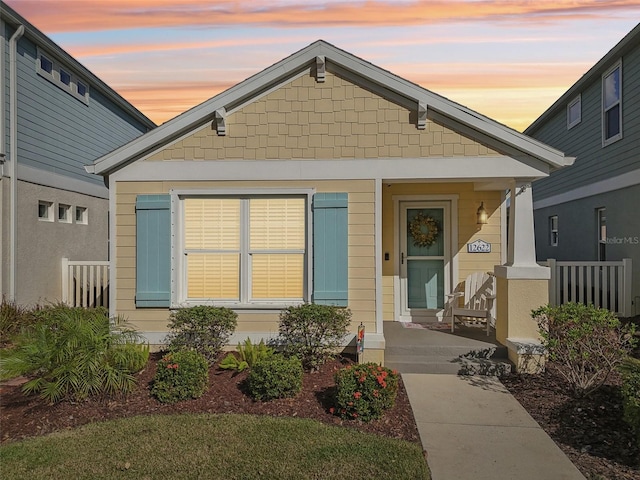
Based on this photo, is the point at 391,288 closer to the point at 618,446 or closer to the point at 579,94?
the point at 618,446

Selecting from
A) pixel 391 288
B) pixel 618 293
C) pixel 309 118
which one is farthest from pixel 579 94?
pixel 309 118

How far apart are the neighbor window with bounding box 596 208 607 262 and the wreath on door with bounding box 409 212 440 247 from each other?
6.10 meters

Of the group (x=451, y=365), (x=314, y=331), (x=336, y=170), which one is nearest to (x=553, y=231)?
(x=451, y=365)

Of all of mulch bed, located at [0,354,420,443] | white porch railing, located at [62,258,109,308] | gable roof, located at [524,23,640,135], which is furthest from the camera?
white porch railing, located at [62,258,109,308]

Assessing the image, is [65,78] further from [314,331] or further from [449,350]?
[449,350]

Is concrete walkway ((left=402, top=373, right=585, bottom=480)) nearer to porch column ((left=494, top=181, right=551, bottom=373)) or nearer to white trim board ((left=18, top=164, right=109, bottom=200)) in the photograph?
porch column ((left=494, top=181, right=551, bottom=373))

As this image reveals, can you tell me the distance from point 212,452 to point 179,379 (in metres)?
1.29

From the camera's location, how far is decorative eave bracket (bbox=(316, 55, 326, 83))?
6.21 metres

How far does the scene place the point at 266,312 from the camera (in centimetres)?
644

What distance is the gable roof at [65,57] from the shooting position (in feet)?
29.0

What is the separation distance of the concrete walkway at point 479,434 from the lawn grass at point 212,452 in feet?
1.25

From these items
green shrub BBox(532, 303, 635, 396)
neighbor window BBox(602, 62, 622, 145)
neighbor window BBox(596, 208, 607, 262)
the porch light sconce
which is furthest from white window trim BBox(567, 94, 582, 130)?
green shrub BBox(532, 303, 635, 396)

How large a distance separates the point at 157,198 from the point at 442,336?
4.88 meters

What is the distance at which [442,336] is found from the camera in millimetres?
6727
